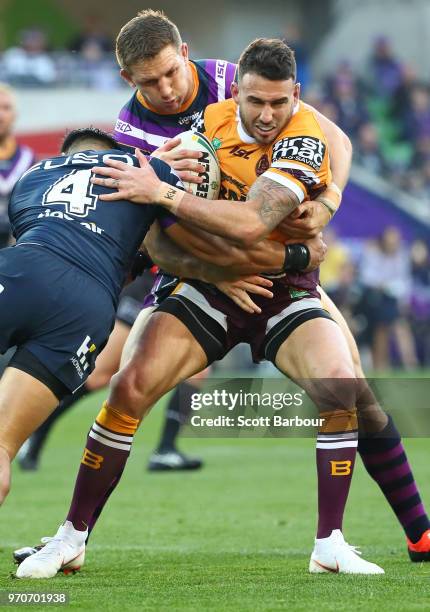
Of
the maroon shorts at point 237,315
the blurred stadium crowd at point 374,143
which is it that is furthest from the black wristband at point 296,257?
the blurred stadium crowd at point 374,143

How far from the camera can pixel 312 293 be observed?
6008 millimetres

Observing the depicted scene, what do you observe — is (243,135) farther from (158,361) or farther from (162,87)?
(158,361)

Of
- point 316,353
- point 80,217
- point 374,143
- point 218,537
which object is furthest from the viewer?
point 374,143

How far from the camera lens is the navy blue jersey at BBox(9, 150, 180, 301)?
16.8 ft

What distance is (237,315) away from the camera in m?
5.98

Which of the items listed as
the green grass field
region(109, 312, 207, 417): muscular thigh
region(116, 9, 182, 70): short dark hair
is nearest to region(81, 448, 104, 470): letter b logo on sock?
region(109, 312, 207, 417): muscular thigh

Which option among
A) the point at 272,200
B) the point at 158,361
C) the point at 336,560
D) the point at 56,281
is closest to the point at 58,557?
the point at 158,361

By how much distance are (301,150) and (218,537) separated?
7.79 feet

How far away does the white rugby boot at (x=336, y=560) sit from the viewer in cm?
536

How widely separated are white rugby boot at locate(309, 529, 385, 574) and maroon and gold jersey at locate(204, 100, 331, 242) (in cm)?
144

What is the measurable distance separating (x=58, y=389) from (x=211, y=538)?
2.16 metres

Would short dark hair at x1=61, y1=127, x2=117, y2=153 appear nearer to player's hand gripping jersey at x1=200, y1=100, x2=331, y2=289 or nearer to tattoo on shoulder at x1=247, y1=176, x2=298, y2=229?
player's hand gripping jersey at x1=200, y1=100, x2=331, y2=289

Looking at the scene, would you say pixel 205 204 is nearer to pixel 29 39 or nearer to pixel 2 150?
pixel 2 150

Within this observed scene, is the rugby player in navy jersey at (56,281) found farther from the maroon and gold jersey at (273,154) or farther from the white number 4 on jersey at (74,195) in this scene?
the maroon and gold jersey at (273,154)
